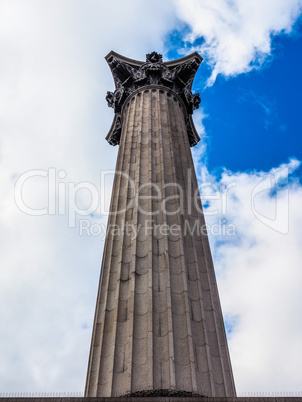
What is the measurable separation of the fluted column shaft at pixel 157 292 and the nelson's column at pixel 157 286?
0.03 m

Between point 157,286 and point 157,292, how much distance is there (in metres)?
0.25

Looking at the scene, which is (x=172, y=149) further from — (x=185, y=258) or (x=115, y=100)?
(x=115, y=100)

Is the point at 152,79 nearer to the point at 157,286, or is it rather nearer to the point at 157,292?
the point at 157,286

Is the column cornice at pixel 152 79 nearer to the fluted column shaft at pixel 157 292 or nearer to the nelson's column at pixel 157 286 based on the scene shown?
the nelson's column at pixel 157 286

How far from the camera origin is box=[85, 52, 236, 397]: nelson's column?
42.0ft

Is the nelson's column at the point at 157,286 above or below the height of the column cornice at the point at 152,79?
below

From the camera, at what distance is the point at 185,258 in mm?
16578

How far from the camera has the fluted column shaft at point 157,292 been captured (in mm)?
12820

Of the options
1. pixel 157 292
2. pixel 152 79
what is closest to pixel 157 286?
pixel 157 292

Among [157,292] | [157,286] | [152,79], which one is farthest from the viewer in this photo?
[152,79]

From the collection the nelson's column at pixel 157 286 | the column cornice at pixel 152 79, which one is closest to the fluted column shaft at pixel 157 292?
the nelson's column at pixel 157 286

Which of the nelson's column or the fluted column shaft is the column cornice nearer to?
the nelson's column

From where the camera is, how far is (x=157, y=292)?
15.0 m

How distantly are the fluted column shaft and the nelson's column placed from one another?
0.03 meters
